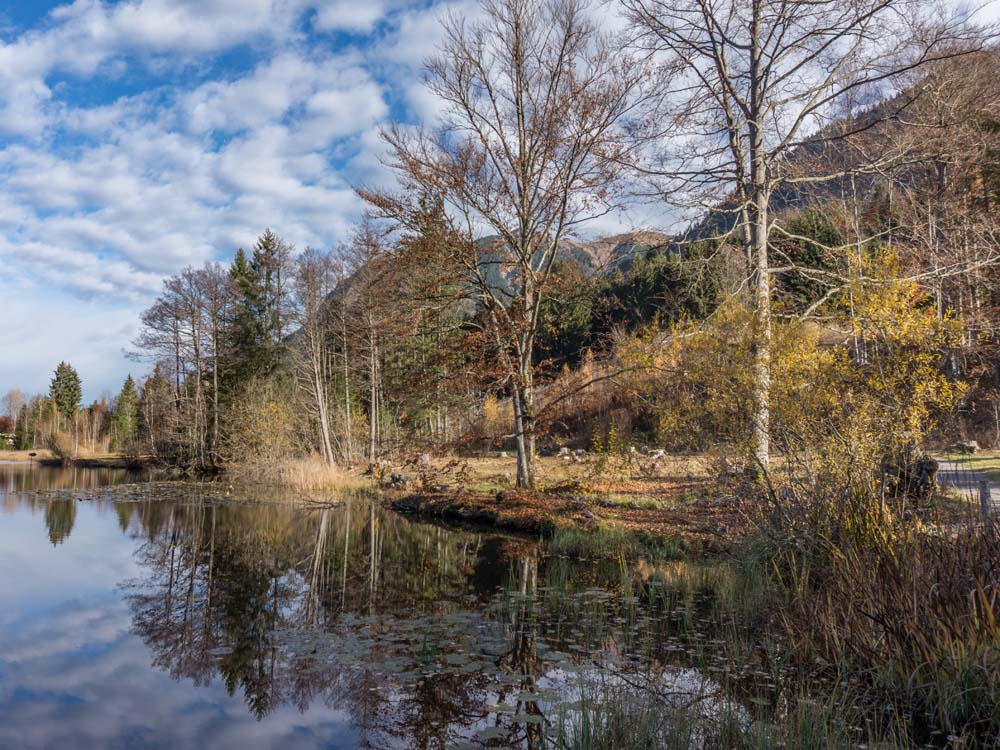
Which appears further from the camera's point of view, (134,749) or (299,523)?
(299,523)

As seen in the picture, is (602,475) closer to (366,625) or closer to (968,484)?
A: (366,625)

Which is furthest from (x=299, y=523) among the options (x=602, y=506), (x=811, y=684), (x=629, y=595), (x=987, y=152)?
(x=987, y=152)

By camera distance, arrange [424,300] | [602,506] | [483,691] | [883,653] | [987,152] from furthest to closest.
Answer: [987,152] → [424,300] → [602,506] → [483,691] → [883,653]

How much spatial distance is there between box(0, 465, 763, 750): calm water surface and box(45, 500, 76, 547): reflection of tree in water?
231 centimetres

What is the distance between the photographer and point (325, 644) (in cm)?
625

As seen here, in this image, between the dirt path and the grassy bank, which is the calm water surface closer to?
the grassy bank

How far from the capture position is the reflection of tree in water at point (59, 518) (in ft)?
47.5

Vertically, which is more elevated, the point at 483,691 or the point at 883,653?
the point at 883,653

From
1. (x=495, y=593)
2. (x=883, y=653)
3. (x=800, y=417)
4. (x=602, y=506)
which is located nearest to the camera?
(x=883, y=653)

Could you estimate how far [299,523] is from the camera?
53.3 ft

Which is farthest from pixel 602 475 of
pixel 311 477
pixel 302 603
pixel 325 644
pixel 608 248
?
pixel 325 644

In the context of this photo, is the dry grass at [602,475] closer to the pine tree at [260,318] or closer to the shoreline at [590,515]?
the shoreline at [590,515]

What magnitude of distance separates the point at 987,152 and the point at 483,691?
68.2ft

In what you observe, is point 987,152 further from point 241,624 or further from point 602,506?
point 241,624
